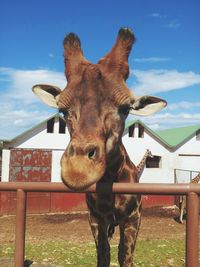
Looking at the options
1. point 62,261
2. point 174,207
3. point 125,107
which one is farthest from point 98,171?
point 174,207

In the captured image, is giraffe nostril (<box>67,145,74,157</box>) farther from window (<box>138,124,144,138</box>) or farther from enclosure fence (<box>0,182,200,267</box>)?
window (<box>138,124,144,138</box>)

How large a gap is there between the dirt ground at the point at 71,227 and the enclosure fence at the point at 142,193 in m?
10.2

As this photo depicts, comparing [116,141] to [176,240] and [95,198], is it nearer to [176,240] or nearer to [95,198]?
[95,198]

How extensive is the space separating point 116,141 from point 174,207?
18727 mm

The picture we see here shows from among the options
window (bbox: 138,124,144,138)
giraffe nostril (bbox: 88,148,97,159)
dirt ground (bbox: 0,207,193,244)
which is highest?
window (bbox: 138,124,144,138)

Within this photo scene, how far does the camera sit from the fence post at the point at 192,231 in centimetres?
210

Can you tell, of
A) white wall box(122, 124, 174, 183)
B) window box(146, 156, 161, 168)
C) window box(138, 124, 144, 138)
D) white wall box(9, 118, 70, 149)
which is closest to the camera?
white wall box(9, 118, 70, 149)

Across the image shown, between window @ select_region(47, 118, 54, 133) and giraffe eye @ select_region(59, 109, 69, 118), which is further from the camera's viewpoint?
window @ select_region(47, 118, 54, 133)

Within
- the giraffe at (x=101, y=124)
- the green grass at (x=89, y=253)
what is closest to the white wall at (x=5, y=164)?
the green grass at (x=89, y=253)

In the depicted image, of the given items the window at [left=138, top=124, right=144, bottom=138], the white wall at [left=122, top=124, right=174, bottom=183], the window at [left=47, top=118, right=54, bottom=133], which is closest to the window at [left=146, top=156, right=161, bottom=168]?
the white wall at [left=122, top=124, right=174, bottom=183]

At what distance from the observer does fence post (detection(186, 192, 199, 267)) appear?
Answer: 2096 mm

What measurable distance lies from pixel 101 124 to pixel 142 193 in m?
0.65

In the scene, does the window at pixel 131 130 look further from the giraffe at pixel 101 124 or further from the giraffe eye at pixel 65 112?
the giraffe eye at pixel 65 112

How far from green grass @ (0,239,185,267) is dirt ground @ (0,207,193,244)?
1048 millimetres
